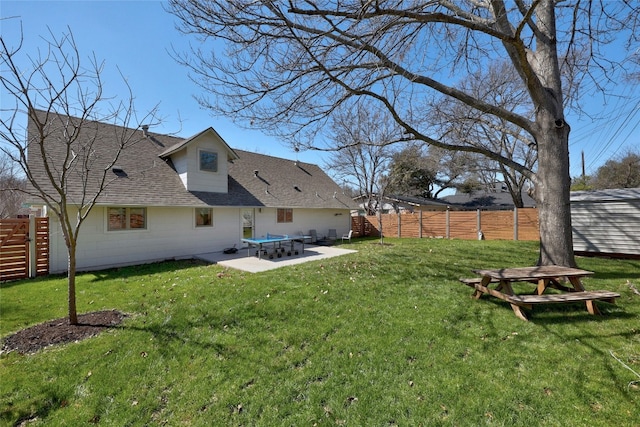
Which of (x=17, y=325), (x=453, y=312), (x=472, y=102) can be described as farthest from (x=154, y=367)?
(x=472, y=102)

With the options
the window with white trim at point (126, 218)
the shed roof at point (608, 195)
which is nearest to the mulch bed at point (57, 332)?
the window with white trim at point (126, 218)

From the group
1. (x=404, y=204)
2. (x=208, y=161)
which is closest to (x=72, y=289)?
(x=208, y=161)

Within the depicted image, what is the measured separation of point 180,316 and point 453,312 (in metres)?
5.01

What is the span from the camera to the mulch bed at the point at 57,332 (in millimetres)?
4234

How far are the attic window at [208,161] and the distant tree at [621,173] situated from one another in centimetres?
3664

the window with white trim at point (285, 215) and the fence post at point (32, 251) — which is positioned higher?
the window with white trim at point (285, 215)

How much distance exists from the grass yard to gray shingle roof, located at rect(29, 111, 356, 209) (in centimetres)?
388

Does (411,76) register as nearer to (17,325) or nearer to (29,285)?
(17,325)

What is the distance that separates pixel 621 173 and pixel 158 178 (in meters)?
40.3

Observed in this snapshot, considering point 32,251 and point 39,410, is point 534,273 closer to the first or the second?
point 39,410

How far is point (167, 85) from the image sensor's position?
21.5ft

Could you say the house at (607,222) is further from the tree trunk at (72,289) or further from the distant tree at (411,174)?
the tree trunk at (72,289)

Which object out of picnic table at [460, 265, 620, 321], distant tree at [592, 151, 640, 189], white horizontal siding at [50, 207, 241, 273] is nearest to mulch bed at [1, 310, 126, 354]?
white horizontal siding at [50, 207, 241, 273]

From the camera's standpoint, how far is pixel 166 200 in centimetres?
1098
